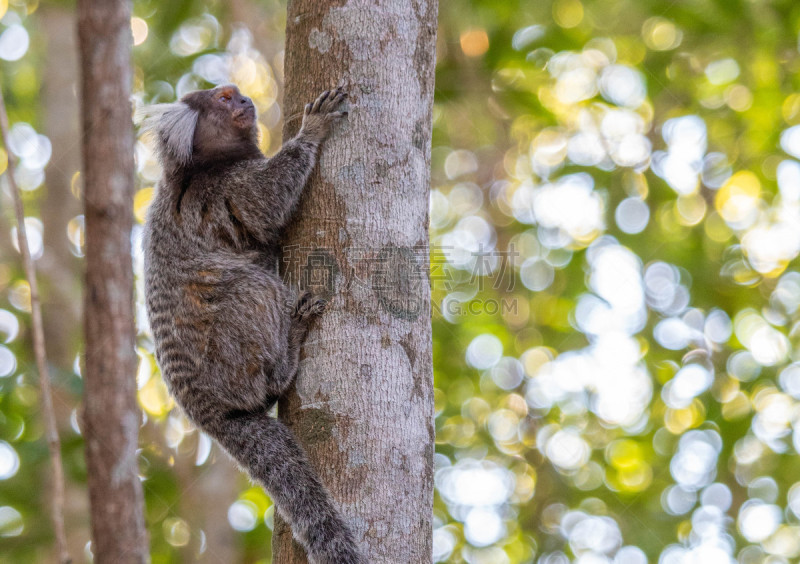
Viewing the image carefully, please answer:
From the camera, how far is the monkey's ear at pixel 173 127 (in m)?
4.09

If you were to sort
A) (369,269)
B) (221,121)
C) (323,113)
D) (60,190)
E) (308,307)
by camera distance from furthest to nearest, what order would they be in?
(60,190) < (221,121) < (323,113) < (308,307) < (369,269)

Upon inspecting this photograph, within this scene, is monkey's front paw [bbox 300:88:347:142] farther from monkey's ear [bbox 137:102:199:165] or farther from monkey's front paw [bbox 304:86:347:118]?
monkey's ear [bbox 137:102:199:165]

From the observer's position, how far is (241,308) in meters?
3.24

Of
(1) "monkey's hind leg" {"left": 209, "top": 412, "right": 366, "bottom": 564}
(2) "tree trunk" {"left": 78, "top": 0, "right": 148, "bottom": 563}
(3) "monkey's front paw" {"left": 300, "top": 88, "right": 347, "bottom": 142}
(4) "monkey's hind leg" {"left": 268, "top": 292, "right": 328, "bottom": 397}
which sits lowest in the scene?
(1) "monkey's hind leg" {"left": 209, "top": 412, "right": 366, "bottom": 564}

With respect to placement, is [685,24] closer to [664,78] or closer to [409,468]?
[664,78]

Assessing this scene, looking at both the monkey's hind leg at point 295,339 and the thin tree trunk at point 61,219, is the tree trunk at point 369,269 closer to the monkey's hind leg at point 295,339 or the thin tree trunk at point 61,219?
the monkey's hind leg at point 295,339

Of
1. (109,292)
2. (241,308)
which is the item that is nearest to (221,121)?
(241,308)

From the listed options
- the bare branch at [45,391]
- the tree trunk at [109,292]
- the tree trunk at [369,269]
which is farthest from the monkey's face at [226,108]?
the tree trunk at [109,292]

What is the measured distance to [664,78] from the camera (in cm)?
639

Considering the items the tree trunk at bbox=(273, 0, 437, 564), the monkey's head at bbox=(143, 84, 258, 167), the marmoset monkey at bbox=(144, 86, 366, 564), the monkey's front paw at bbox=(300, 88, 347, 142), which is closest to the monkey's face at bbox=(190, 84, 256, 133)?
the monkey's head at bbox=(143, 84, 258, 167)

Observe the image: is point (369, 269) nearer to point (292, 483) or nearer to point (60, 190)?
point (292, 483)

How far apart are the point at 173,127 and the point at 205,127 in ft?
0.60

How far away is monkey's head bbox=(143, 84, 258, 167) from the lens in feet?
13.5

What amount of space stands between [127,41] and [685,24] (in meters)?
5.52
